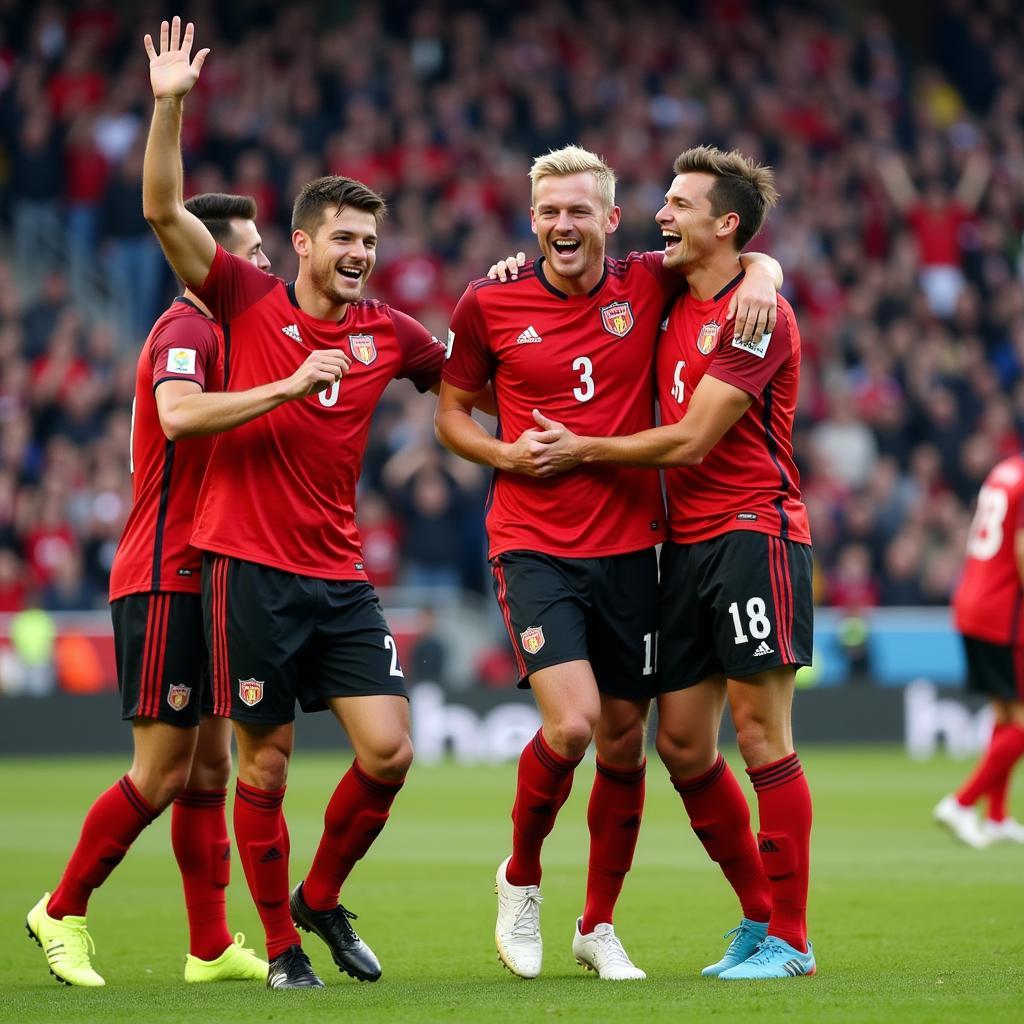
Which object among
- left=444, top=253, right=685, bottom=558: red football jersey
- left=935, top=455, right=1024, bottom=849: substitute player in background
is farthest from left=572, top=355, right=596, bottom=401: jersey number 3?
left=935, top=455, right=1024, bottom=849: substitute player in background

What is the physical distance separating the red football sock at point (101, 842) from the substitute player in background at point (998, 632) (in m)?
5.92

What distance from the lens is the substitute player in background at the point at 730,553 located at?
21.1 feet

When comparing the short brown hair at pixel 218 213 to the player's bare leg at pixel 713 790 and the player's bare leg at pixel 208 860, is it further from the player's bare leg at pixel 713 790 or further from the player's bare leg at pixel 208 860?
the player's bare leg at pixel 713 790

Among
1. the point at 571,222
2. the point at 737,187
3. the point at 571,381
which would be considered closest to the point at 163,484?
the point at 571,381

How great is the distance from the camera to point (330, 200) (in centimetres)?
670

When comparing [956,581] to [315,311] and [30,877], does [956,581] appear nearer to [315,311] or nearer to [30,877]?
[30,877]

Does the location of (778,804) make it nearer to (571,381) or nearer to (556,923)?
(571,381)

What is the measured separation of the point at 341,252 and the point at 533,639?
150 centimetres

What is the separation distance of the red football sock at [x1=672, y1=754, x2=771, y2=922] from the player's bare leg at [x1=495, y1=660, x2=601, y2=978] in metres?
0.49

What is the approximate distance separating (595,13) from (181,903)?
18598mm

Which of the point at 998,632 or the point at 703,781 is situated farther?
the point at 998,632

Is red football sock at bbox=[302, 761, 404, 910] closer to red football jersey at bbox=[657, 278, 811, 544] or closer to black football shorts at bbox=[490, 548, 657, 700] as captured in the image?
black football shorts at bbox=[490, 548, 657, 700]

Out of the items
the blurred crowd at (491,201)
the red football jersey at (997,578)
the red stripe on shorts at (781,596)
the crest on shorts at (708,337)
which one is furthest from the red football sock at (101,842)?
the blurred crowd at (491,201)

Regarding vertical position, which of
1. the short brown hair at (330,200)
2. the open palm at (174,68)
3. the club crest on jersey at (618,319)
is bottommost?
the club crest on jersey at (618,319)
